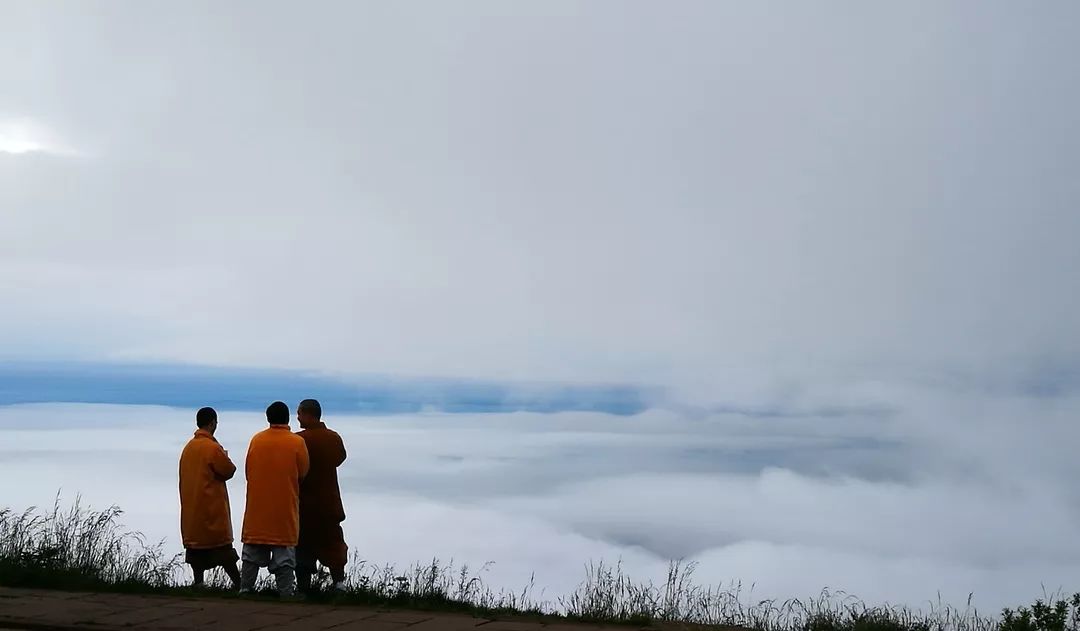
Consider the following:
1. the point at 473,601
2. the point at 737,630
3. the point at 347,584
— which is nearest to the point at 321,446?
the point at 347,584

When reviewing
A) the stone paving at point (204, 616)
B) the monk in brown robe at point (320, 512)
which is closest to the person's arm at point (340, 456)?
the monk in brown robe at point (320, 512)

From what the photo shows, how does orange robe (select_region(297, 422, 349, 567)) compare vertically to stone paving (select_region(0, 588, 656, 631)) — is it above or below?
above

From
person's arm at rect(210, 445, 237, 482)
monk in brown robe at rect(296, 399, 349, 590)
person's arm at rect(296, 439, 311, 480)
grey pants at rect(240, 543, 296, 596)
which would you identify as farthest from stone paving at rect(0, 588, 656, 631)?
person's arm at rect(210, 445, 237, 482)

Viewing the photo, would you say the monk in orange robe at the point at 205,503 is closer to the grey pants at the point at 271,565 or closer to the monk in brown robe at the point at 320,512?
the grey pants at the point at 271,565

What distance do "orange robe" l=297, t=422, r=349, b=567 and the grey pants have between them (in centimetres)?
26

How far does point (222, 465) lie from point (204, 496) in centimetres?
34

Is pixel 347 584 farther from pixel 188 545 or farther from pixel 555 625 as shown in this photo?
pixel 555 625

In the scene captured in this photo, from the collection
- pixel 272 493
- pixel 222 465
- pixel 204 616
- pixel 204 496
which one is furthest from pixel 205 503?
pixel 204 616

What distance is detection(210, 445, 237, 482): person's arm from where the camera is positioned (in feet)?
29.7

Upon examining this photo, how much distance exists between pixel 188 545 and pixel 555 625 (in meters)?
3.85

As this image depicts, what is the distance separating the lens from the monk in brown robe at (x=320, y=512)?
894 cm

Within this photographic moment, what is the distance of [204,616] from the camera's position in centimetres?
720

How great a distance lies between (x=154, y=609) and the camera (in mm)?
7473

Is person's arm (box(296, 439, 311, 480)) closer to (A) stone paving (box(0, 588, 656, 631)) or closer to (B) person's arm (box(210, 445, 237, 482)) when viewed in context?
(B) person's arm (box(210, 445, 237, 482))
